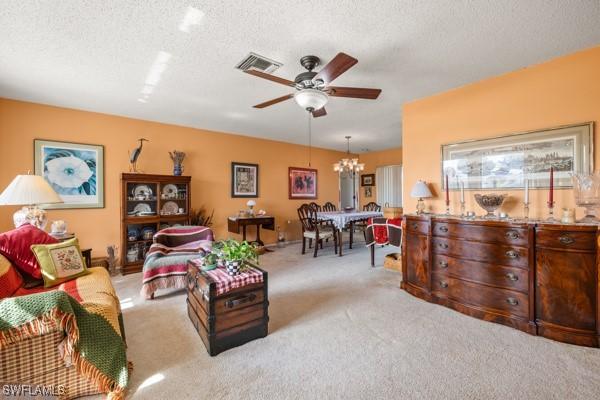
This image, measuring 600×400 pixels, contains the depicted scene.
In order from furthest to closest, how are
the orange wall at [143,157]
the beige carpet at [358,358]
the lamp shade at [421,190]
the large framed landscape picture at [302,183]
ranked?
the large framed landscape picture at [302,183] → the orange wall at [143,157] → the lamp shade at [421,190] → the beige carpet at [358,358]

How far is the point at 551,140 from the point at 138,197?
548cm

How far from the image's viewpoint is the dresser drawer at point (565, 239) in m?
1.88

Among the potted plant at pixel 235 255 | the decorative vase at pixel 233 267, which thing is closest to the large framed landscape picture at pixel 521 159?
the potted plant at pixel 235 255

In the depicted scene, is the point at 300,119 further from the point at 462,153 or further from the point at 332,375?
the point at 332,375

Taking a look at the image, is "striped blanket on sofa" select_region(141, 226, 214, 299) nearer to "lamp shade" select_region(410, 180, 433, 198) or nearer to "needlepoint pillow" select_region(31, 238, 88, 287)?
"needlepoint pillow" select_region(31, 238, 88, 287)

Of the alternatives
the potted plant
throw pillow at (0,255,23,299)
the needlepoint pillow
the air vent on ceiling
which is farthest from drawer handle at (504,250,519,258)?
throw pillow at (0,255,23,299)

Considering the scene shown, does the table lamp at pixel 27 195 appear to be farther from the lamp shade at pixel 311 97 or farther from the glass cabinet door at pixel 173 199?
the lamp shade at pixel 311 97

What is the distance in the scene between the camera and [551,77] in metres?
2.45

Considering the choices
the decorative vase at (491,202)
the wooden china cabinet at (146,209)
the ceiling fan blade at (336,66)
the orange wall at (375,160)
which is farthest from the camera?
the orange wall at (375,160)

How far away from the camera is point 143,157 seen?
4312mm

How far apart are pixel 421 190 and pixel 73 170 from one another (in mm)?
5028

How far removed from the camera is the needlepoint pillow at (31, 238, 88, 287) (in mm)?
1982

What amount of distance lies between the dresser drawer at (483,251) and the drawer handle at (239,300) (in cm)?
201

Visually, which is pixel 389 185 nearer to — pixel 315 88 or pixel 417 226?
pixel 417 226
